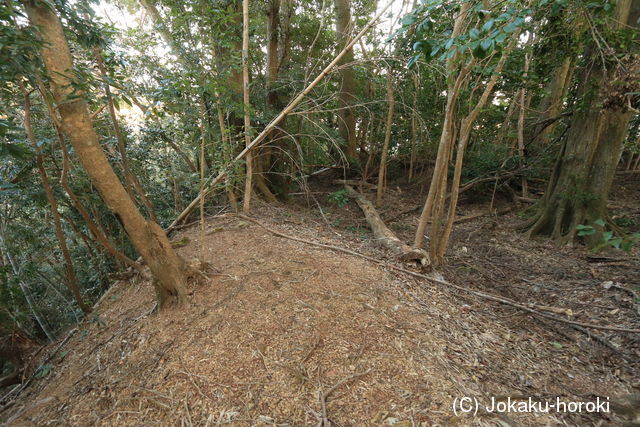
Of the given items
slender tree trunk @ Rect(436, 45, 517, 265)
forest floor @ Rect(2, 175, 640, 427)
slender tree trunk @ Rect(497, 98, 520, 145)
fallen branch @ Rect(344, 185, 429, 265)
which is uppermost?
slender tree trunk @ Rect(497, 98, 520, 145)

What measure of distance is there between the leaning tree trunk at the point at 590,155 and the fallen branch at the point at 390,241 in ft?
10.2

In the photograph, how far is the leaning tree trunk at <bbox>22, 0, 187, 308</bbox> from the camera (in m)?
1.70

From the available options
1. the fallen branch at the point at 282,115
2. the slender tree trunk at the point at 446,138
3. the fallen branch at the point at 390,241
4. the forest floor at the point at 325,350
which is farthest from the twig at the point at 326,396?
the slender tree trunk at the point at 446,138

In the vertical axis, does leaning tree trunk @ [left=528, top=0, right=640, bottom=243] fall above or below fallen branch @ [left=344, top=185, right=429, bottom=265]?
above

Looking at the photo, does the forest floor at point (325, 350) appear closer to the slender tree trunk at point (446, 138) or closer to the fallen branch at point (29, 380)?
the fallen branch at point (29, 380)

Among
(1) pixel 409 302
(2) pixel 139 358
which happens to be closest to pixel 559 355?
(1) pixel 409 302

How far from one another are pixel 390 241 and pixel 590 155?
3775mm

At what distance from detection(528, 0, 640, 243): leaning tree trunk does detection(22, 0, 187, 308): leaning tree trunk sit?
6.10 metres

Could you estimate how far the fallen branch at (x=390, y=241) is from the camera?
12.3ft

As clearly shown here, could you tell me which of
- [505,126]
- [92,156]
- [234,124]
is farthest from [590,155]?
[92,156]

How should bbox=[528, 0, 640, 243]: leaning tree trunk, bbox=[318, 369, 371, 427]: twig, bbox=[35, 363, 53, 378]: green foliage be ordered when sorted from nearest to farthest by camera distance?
1. bbox=[318, 369, 371, 427]: twig
2. bbox=[35, 363, 53, 378]: green foliage
3. bbox=[528, 0, 640, 243]: leaning tree trunk

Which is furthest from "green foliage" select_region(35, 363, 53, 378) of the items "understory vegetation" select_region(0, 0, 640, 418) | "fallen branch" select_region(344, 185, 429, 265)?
"fallen branch" select_region(344, 185, 429, 265)

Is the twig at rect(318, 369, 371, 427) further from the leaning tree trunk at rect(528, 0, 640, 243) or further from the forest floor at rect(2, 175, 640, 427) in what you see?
the leaning tree trunk at rect(528, 0, 640, 243)

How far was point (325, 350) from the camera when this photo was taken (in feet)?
6.75
